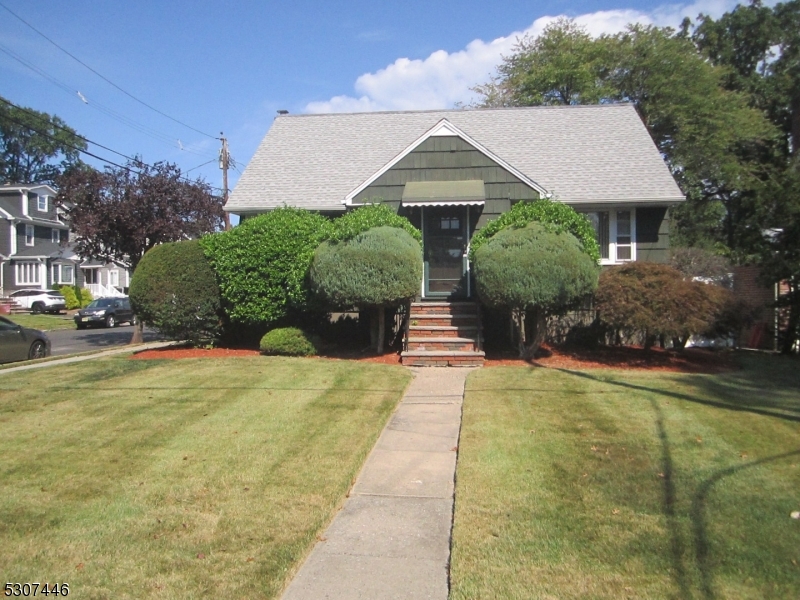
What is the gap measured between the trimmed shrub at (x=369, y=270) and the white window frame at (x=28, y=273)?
1786 inches

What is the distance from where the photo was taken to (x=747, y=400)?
8883 millimetres

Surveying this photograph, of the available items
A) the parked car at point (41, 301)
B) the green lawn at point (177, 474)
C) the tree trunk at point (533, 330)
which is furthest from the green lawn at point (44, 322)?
the tree trunk at point (533, 330)

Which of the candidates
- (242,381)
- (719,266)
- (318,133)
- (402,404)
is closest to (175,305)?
(242,381)

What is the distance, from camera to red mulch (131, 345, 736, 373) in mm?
12195

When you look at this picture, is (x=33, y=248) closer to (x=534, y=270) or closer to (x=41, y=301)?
(x=41, y=301)

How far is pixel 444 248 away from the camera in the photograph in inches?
638

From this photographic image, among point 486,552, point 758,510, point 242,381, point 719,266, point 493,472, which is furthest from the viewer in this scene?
point 719,266

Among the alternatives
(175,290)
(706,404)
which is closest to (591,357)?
(706,404)

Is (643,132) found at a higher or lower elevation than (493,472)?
higher

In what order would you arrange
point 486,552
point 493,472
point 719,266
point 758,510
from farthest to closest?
point 719,266 < point 493,472 < point 758,510 < point 486,552

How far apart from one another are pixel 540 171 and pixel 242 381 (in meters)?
10.3

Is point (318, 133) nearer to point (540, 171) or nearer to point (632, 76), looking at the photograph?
point (540, 171)

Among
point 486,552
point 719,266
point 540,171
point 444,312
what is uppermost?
point 540,171

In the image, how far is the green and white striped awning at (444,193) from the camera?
14.6 m
